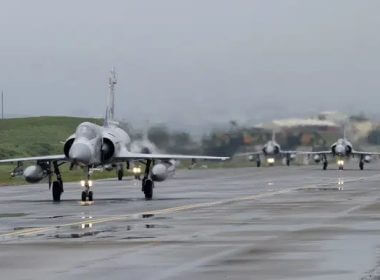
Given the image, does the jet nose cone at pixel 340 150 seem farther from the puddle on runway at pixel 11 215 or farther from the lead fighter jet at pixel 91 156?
the puddle on runway at pixel 11 215

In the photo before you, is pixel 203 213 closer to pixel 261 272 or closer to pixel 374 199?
pixel 374 199

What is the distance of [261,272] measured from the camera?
15453mm

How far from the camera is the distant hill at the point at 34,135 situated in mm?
125669

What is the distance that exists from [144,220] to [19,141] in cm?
11105

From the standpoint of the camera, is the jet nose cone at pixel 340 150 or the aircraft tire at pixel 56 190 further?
the jet nose cone at pixel 340 150

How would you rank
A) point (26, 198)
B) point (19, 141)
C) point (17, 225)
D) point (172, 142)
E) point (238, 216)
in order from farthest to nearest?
point (19, 141), point (172, 142), point (26, 198), point (238, 216), point (17, 225)

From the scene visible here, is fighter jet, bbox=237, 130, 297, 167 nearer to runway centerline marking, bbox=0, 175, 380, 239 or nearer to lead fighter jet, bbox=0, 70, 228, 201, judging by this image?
lead fighter jet, bbox=0, 70, 228, 201

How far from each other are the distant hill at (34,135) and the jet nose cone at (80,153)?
77.3 m

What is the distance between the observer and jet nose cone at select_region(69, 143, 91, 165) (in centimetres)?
3825

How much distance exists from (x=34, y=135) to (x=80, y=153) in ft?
349

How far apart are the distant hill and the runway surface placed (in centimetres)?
8362

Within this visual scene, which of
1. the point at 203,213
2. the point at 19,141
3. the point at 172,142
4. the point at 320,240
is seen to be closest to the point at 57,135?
the point at 19,141

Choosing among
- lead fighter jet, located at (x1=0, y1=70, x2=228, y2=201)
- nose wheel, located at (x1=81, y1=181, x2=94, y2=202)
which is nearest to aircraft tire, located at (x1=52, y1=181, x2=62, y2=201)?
lead fighter jet, located at (x1=0, y1=70, x2=228, y2=201)

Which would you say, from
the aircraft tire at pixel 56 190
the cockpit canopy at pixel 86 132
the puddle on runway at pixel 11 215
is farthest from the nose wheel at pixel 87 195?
the puddle on runway at pixel 11 215
